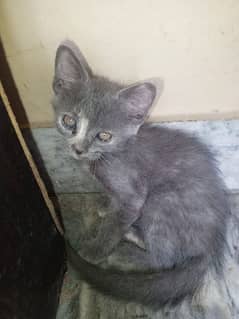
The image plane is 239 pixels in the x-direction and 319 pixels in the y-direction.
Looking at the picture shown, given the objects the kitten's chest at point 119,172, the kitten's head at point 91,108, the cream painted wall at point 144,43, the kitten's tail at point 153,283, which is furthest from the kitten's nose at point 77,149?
the kitten's tail at point 153,283

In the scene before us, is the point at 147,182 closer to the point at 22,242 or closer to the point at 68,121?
the point at 68,121

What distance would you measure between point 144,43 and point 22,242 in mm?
757

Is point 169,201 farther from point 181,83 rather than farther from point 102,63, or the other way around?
point 102,63

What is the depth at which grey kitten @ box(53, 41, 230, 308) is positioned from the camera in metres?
1.11

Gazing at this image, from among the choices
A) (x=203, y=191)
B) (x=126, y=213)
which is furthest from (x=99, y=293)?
(x=203, y=191)

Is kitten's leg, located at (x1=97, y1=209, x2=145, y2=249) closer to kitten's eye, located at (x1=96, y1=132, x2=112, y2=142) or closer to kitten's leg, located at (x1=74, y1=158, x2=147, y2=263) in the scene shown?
kitten's leg, located at (x1=74, y1=158, x2=147, y2=263)

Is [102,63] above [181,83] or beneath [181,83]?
above

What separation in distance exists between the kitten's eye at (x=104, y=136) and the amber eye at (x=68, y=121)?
0.09m

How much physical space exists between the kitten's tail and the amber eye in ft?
1.76

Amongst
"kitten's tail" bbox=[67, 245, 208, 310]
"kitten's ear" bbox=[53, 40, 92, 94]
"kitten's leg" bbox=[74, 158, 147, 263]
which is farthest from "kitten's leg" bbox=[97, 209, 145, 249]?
"kitten's ear" bbox=[53, 40, 92, 94]

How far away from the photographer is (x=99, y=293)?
1.28 m

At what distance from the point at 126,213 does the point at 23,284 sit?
17.9 inches

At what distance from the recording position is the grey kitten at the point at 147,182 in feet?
3.64

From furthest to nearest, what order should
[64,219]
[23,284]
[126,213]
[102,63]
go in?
[64,219]
[126,213]
[102,63]
[23,284]
